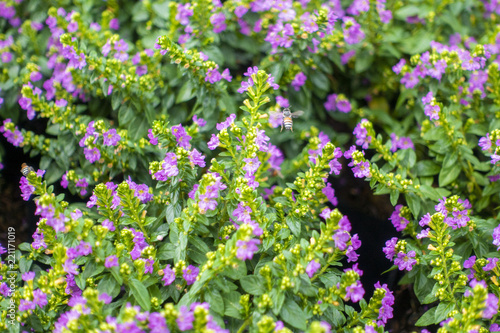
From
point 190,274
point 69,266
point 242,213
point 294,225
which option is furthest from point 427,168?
point 69,266

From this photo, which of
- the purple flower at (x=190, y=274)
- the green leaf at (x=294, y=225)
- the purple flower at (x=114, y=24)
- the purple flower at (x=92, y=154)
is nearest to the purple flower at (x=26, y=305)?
the purple flower at (x=190, y=274)

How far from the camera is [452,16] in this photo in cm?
428

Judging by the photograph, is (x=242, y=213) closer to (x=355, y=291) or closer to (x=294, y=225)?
(x=294, y=225)

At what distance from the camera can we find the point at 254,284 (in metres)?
2.44

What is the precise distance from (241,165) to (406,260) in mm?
1135

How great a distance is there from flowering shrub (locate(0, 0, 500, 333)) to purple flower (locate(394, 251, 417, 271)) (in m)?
0.01

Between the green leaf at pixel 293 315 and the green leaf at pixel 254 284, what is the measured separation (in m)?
0.14

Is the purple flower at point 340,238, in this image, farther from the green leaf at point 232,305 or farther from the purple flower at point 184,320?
the purple flower at point 184,320

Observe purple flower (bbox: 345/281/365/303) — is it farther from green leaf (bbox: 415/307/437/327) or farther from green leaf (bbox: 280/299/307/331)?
green leaf (bbox: 415/307/437/327)

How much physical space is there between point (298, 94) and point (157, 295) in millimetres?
2113

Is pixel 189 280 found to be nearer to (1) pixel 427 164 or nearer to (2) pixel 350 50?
(1) pixel 427 164

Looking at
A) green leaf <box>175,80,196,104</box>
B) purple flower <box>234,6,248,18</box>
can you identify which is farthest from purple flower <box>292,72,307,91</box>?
green leaf <box>175,80,196,104</box>

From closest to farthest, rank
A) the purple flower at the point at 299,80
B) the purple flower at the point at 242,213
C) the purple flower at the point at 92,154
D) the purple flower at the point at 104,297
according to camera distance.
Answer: the purple flower at the point at 104,297 < the purple flower at the point at 242,213 < the purple flower at the point at 92,154 < the purple flower at the point at 299,80

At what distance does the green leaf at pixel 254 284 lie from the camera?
2400 mm
